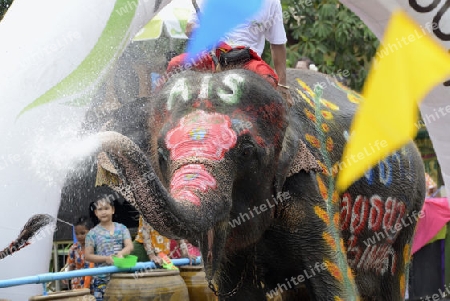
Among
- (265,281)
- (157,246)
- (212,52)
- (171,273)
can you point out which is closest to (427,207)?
(157,246)

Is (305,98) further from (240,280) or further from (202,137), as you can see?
(202,137)

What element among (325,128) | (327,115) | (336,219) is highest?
(327,115)

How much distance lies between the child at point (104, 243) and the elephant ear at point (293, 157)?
1.86 m

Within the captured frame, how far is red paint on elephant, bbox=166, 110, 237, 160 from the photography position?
3.39 m

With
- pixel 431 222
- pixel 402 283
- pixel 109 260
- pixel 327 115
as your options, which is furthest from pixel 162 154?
pixel 431 222

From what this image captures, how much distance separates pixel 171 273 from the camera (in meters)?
5.41

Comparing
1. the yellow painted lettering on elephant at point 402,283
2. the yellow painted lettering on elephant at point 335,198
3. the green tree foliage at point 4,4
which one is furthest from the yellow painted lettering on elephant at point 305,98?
the green tree foliage at point 4,4

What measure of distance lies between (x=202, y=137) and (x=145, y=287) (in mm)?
1996

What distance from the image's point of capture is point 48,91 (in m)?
4.95

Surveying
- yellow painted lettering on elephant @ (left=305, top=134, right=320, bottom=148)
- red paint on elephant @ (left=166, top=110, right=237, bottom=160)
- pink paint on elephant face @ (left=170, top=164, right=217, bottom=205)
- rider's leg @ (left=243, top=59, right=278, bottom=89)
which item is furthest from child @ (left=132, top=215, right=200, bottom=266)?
pink paint on elephant face @ (left=170, top=164, right=217, bottom=205)

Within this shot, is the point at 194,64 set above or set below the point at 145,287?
above

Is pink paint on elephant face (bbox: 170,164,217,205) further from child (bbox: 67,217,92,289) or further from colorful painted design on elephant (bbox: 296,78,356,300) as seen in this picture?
child (bbox: 67,217,92,289)

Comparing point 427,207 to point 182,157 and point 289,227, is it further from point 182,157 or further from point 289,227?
point 182,157

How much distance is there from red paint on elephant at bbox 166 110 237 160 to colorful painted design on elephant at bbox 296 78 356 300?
0.78m
